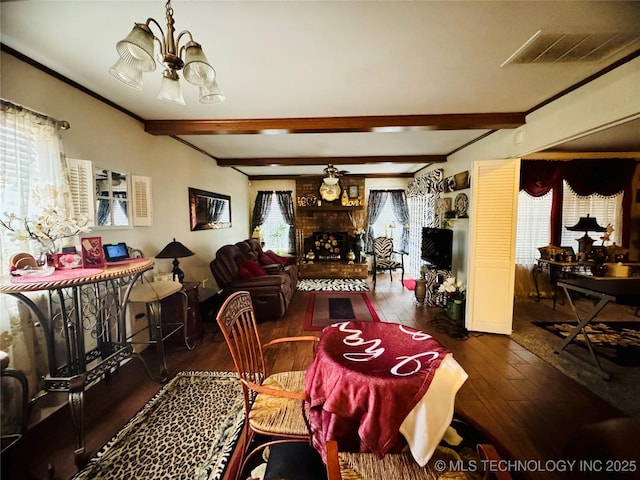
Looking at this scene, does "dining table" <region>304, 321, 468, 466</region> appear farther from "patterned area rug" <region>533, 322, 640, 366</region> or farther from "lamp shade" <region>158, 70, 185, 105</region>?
"patterned area rug" <region>533, 322, 640, 366</region>

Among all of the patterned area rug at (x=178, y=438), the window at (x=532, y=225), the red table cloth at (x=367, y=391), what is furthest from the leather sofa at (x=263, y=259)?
the window at (x=532, y=225)

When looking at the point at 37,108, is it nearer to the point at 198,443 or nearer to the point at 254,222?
the point at 198,443

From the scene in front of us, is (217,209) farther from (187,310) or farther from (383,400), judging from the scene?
(383,400)

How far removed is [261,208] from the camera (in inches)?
266

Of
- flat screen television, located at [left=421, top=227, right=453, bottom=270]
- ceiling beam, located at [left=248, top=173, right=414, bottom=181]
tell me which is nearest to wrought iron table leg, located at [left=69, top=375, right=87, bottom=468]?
flat screen television, located at [left=421, top=227, right=453, bottom=270]

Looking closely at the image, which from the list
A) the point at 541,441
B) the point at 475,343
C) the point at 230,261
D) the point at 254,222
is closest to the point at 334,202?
the point at 254,222

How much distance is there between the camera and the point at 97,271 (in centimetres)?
163

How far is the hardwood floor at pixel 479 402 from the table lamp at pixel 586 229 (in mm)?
2687

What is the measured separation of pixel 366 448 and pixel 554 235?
5.42 metres

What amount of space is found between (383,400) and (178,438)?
1534 millimetres

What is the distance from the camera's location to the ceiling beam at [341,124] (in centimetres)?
271

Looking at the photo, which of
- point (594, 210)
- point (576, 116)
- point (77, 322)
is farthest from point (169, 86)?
point (594, 210)

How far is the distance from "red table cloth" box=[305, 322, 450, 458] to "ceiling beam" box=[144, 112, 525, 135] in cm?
240

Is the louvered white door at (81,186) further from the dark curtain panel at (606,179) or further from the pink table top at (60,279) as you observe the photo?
the dark curtain panel at (606,179)
